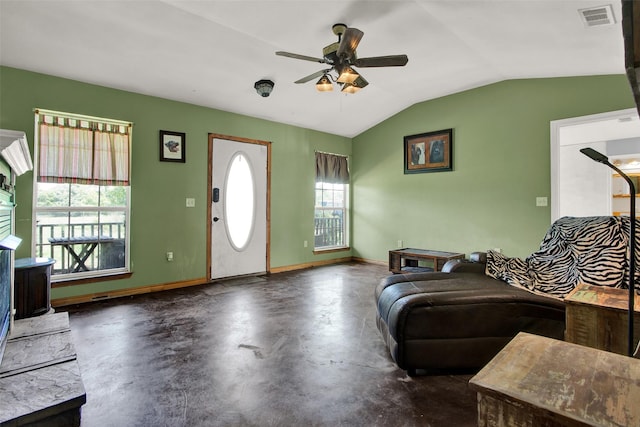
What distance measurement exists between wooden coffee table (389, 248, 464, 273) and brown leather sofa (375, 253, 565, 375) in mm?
2618

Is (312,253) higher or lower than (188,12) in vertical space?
lower

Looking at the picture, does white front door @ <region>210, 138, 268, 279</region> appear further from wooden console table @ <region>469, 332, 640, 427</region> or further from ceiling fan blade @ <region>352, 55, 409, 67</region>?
wooden console table @ <region>469, 332, 640, 427</region>

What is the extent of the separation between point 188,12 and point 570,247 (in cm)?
365

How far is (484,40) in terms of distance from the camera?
10.7 ft

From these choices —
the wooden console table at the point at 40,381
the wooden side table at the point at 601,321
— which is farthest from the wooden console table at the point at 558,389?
the wooden console table at the point at 40,381

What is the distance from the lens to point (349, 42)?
2.54m

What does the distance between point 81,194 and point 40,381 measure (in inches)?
106

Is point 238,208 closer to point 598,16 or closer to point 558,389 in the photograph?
point 598,16

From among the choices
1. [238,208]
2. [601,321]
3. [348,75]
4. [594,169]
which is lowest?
[601,321]

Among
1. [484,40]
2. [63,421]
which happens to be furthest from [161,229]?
[484,40]

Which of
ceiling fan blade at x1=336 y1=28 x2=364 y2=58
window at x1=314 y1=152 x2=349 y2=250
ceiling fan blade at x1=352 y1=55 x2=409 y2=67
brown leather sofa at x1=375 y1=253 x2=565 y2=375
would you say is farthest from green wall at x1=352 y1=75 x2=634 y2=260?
ceiling fan blade at x1=336 y1=28 x2=364 y2=58

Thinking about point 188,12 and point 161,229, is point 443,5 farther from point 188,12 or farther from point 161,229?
point 161,229

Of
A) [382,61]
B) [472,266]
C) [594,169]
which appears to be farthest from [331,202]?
[594,169]

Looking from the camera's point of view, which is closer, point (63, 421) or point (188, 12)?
point (63, 421)
